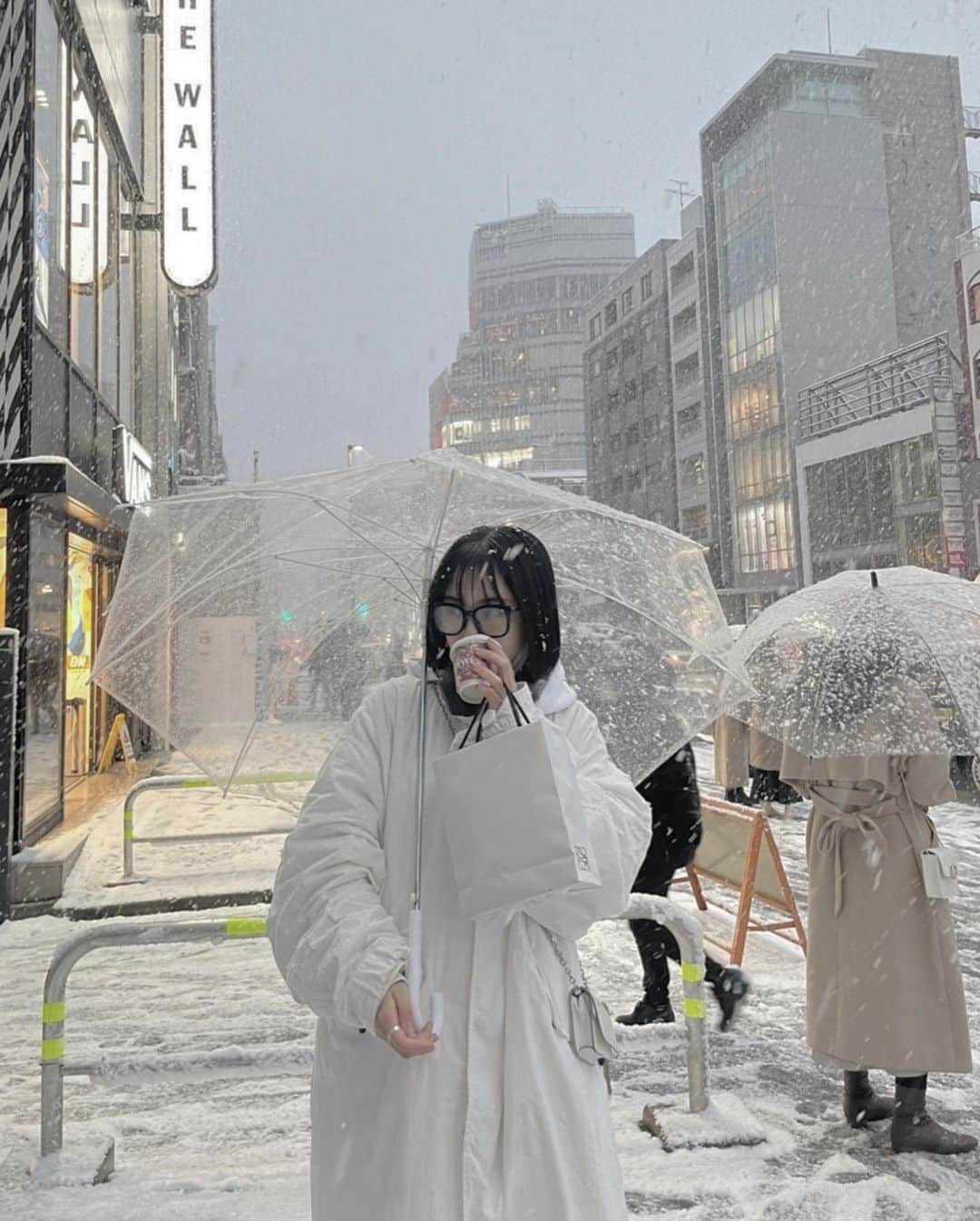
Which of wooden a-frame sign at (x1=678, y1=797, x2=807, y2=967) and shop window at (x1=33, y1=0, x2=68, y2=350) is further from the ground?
shop window at (x1=33, y1=0, x2=68, y2=350)

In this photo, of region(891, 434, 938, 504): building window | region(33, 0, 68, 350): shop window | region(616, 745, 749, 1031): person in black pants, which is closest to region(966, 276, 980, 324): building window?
region(891, 434, 938, 504): building window

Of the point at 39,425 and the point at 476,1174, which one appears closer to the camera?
the point at 476,1174

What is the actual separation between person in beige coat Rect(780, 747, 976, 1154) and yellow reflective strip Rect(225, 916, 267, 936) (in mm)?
2203

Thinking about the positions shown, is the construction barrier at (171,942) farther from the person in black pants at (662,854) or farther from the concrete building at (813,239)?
the concrete building at (813,239)

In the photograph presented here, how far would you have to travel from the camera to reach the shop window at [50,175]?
8922mm

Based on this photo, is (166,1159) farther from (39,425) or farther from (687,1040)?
(39,425)

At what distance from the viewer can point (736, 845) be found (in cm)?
575

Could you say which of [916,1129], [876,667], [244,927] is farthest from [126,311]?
[916,1129]

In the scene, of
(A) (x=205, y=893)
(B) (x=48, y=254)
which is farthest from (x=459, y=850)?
(B) (x=48, y=254)

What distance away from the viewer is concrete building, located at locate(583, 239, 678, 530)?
60.1 meters

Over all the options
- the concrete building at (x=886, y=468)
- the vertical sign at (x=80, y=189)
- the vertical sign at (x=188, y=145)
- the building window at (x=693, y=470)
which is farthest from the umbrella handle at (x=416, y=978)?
the building window at (x=693, y=470)

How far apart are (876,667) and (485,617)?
217 centimetres

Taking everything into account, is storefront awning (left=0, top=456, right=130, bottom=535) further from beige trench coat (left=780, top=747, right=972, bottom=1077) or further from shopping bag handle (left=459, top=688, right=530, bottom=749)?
shopping bag handle (left=459, top=688, right=530, bottom=749)

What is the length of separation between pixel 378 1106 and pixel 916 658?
2524 millimetres
